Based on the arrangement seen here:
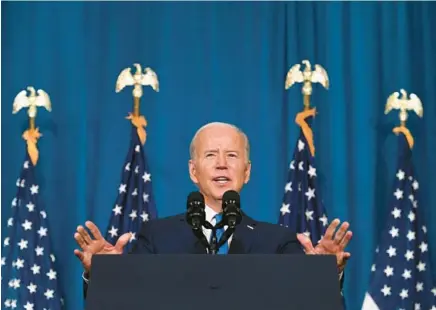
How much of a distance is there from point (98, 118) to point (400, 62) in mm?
2648

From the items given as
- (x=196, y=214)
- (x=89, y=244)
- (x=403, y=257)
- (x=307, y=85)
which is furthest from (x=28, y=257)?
(x=196, y=214)

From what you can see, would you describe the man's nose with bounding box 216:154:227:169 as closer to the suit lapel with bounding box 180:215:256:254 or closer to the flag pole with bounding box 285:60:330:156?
the suit lapel with bounding box 180:215:256:254

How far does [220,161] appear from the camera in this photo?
3.32m

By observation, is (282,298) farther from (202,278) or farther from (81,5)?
(81,5)

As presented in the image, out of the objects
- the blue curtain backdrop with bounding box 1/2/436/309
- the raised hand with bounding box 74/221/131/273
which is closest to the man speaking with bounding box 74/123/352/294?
the raised hand with bounding box 74/221/131/273

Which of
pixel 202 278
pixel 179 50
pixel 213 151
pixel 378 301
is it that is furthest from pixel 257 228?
pixel 179 50

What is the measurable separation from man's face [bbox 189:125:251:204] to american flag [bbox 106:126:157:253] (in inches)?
127

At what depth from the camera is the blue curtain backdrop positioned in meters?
6.91

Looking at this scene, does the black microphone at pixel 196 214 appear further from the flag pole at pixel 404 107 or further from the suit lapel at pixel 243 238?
the flag pole at pixel 404 107

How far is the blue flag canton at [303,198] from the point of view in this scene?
6.48 m

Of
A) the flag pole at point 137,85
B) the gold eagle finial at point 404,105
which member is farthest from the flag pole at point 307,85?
the flag pole at point 137,85

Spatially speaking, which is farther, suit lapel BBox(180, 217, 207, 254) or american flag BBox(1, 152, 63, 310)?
american flag BBox(1, 152, 63, 310)

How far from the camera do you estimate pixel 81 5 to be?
7117 millimetres

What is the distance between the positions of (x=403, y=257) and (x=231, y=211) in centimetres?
437
